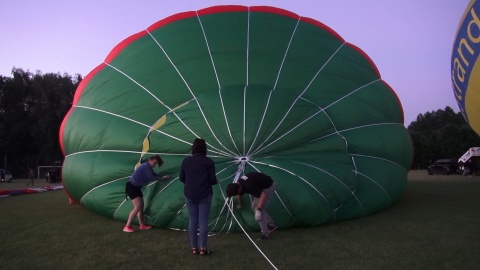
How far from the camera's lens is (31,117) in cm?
3581

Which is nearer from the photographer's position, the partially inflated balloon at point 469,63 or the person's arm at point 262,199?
the person's arm at point 262,199

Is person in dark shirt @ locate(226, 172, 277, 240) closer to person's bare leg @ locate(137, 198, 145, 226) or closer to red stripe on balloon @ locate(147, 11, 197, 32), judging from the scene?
person's bare leg @ locate(137, 198, 145, 226)

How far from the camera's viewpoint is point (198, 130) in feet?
16.9

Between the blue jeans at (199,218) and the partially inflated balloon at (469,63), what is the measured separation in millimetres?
4151

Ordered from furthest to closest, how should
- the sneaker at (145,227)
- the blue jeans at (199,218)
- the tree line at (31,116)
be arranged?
the tree line at (31,116) < the sneaker at (145,227) < the blue jeans at (199,218)

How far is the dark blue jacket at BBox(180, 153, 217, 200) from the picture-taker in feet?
12.9

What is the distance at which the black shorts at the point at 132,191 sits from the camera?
4914mm

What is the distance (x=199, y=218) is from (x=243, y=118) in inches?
62.8

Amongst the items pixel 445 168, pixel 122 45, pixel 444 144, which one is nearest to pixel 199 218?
pixel 122 45

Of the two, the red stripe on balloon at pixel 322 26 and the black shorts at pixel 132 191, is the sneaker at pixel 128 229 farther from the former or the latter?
the red stripe on balloon at pixel 322 26

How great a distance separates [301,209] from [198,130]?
1489mm

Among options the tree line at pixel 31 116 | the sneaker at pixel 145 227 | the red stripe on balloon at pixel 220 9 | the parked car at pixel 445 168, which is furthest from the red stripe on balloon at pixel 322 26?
the tree line at pixel 31 116

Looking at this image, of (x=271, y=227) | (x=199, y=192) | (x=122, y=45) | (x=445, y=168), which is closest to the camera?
(x=199, y=192)

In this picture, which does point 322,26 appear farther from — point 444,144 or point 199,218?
point 444,144
